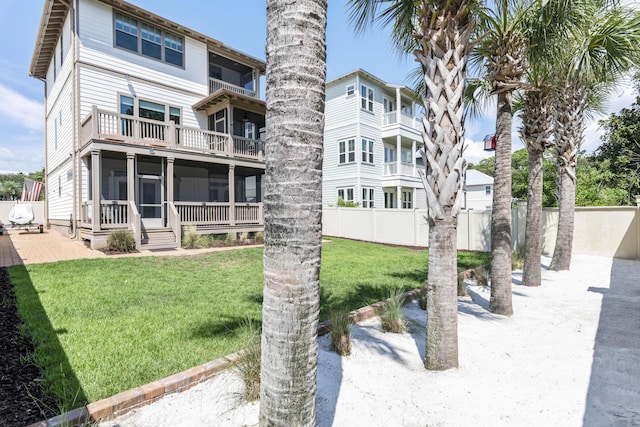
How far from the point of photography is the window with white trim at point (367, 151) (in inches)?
833

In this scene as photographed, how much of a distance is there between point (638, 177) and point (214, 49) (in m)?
22.1

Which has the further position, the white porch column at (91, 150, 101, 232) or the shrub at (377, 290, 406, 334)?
the white porch column at (91, 150, 101, 232)

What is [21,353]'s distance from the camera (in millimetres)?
3420

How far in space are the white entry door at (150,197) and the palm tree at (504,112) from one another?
1289 cm

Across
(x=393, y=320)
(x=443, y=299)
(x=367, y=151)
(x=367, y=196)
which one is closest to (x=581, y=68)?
(x=443, y=299)

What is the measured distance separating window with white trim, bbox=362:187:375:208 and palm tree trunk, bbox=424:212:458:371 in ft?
58.8

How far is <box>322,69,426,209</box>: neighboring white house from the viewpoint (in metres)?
20.9

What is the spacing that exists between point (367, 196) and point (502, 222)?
16533 mm

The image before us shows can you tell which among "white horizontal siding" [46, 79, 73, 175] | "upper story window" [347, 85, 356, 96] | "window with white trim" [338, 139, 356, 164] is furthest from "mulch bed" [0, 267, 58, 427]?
"upper story window" [347, 85, 356, 96]

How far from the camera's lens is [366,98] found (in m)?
21.4

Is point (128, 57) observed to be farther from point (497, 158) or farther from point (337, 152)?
point (497, 158)

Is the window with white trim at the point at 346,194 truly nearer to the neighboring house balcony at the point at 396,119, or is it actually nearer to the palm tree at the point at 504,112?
the neighboring house balcony at the point at 396,119

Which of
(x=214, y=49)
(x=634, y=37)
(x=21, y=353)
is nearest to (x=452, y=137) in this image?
(x=21, y=353)

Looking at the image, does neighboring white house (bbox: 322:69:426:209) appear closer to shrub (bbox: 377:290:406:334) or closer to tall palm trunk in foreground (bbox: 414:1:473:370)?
shrub (bbox: 377:290:406:334)
